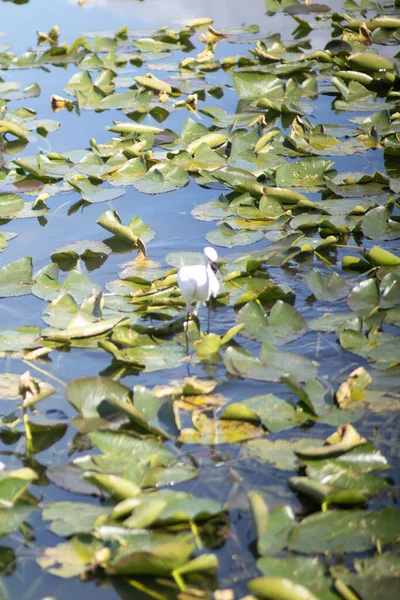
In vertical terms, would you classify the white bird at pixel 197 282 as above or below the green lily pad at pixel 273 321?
above

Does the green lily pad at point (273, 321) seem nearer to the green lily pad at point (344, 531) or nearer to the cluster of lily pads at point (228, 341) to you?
the cluster of lily pads at point (228, 341)

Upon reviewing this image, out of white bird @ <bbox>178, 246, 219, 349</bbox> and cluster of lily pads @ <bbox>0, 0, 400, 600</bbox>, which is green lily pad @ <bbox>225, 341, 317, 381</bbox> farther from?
white bird @ <bbox>178, 246, 219, 349</bbox>

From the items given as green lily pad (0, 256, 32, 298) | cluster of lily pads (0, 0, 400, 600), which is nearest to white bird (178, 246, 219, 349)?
cluster of lily pads (0, 0, 400, 600)

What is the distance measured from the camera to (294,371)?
79.4 inches

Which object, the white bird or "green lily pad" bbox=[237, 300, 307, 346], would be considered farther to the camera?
"green lily pad" bbox=[237, 300, 307, 346]

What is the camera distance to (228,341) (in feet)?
7.25

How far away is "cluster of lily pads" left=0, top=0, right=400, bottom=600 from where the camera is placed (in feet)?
4.85

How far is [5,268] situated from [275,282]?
3.13 feet

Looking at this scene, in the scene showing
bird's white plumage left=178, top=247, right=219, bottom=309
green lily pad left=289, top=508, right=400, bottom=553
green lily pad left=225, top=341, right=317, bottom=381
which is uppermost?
bird's white plumage left=178, top=247, right=219, bottom=309

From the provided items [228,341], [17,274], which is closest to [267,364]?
[228,341]

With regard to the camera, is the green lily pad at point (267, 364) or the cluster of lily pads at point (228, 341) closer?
the cluster of lily pads at point (228, 341)

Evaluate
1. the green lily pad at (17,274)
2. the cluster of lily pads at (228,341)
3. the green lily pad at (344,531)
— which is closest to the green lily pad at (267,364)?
the cluster of lily pads at (228,341)

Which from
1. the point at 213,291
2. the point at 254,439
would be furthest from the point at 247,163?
the point at 254,439

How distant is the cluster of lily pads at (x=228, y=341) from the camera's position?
58.2 inches
